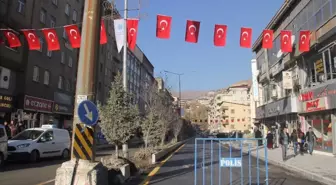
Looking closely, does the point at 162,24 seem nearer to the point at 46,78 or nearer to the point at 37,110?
the point at 37,110

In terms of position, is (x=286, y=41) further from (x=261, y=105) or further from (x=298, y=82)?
(x=261, y=105)

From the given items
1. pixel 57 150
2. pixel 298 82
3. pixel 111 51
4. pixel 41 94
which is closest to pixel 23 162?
pixel 57 150

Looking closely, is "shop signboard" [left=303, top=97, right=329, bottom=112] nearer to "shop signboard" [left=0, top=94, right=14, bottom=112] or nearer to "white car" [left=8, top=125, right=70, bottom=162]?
"white car" [left=8, top=125, right=70, bottom=162]

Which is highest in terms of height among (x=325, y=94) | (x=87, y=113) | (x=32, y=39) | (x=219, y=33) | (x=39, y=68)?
(x=39, y=68)

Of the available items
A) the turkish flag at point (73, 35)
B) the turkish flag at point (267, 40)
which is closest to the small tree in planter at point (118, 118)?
the turkish flag at point (73, 35)

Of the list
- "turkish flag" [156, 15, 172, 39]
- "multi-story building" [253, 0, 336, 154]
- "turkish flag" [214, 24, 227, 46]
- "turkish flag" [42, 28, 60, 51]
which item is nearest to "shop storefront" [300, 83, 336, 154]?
"multi-story building" [253, 0, 336, 154]

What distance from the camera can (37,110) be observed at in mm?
31906

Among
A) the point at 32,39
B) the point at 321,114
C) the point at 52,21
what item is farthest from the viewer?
the point at 52,21

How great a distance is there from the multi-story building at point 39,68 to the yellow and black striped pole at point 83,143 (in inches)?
820

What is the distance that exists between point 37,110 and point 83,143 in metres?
24.9

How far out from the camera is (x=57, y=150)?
2064 cm

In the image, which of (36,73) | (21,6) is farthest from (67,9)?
(21,6)

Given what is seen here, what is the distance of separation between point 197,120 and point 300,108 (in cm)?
11767

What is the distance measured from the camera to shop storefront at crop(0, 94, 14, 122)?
88.6 ft
